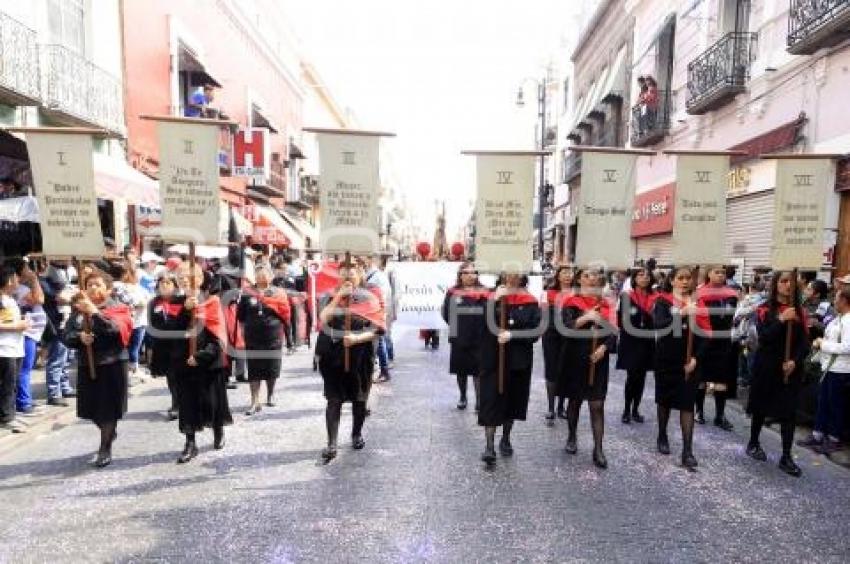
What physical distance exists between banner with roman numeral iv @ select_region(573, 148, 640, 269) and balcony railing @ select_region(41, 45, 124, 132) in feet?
30.3

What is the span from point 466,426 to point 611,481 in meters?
1.82

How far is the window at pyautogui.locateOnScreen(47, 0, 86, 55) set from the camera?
10.9m

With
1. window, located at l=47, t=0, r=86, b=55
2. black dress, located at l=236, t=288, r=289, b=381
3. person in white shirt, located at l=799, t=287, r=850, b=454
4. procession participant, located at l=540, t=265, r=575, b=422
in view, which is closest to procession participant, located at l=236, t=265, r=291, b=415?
black dress, located at l=236, t=288, r=289, b=381

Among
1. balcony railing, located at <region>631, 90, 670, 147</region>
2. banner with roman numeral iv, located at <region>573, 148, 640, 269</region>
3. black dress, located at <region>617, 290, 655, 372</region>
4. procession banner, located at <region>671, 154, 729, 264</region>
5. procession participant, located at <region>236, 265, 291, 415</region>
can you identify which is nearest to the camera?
banner with roman numeral iv, located at <region>573, 148, 640, 269</region>

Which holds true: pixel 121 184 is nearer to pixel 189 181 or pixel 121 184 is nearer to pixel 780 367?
pixel 189 181

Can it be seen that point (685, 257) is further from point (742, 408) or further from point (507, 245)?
point (742, 408)

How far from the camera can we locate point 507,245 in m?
5.52

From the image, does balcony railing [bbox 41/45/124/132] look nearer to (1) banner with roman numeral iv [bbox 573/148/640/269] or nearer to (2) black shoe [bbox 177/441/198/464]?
(2) black shoe [bbox 177/441/198/464]

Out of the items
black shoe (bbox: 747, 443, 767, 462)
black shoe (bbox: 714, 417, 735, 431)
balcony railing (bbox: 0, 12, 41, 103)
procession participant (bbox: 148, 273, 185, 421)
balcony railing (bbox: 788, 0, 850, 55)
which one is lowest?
black shoe (bbox: 714, 417, 735, 431)

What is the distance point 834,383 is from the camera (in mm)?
5754

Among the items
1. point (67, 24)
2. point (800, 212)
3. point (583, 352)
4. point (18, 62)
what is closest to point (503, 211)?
point (583, 352)

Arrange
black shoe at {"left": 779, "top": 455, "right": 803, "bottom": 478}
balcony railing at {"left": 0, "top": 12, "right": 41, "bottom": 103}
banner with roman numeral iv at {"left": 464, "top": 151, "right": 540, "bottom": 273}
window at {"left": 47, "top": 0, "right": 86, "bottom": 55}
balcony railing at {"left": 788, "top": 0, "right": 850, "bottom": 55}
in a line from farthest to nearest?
window at {"left": 47, "top": 0, "right": 86, "bottom": 55} < balcony railing at {"left": 0, "top": 12, "right": 41, "bottom": 103} < balcony railing at {"left": 788, "top": 0, "right": 850, "bottom": 55} < banner with roman numeral iv at {"left": 464, "top": 151, "right": 540, "bottom": 273} < black shoe at {"left": 779, "top": 455, "right": 803, "bottom": 478}

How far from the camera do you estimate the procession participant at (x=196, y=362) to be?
5.23 m

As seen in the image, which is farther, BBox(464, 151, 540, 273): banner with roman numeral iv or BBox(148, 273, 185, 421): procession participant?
BBox(464, 151, 540, 273): banner with roman numeral iv
